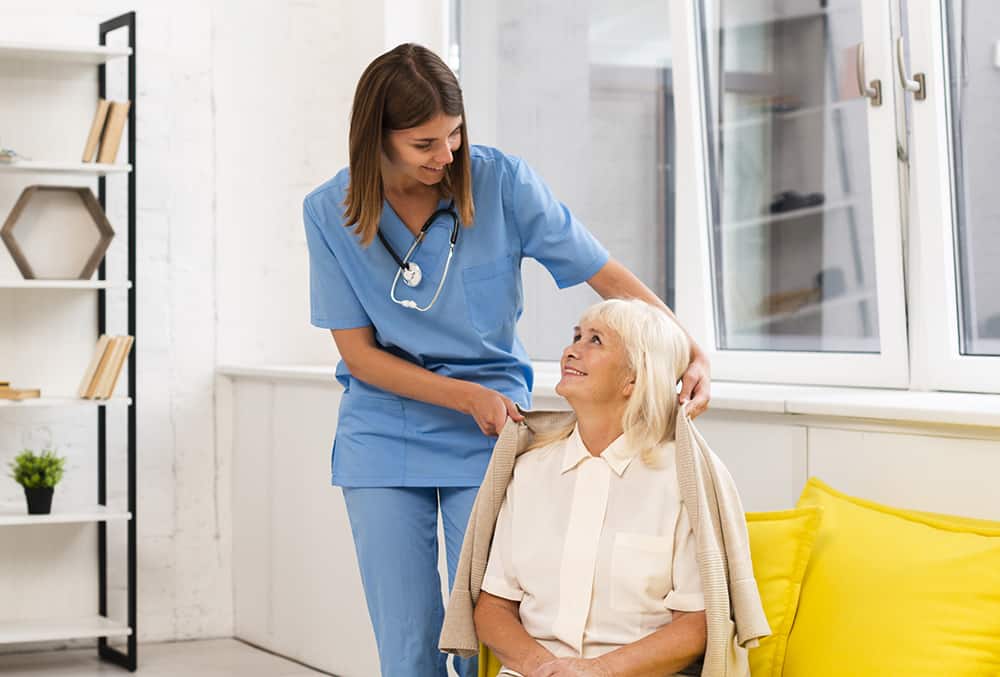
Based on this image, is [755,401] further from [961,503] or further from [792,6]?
[792,6]

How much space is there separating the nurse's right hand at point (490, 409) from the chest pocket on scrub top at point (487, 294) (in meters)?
0.14

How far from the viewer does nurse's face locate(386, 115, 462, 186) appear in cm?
211

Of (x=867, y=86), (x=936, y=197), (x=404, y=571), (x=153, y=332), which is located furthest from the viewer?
(x=153, y=332)

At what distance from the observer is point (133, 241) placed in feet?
12.2

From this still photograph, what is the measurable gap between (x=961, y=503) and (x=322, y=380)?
2.02 meters

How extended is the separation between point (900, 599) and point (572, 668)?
0.47m

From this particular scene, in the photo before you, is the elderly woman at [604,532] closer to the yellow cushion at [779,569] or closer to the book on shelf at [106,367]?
the yellow cushion at [779,569]

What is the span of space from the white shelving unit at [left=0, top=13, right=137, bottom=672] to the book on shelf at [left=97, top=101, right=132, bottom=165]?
3 cm

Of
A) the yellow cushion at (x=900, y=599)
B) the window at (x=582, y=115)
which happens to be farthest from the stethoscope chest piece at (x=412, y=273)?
→ the window at (x=582, y=115)

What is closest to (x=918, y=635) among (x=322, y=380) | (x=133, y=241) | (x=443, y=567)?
(x=443, y=567)

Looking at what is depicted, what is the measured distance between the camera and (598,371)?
201 centimetres

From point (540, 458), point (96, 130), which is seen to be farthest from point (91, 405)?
point (540, 458)

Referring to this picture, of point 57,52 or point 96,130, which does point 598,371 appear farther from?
point 57,52

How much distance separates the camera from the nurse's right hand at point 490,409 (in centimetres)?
213
